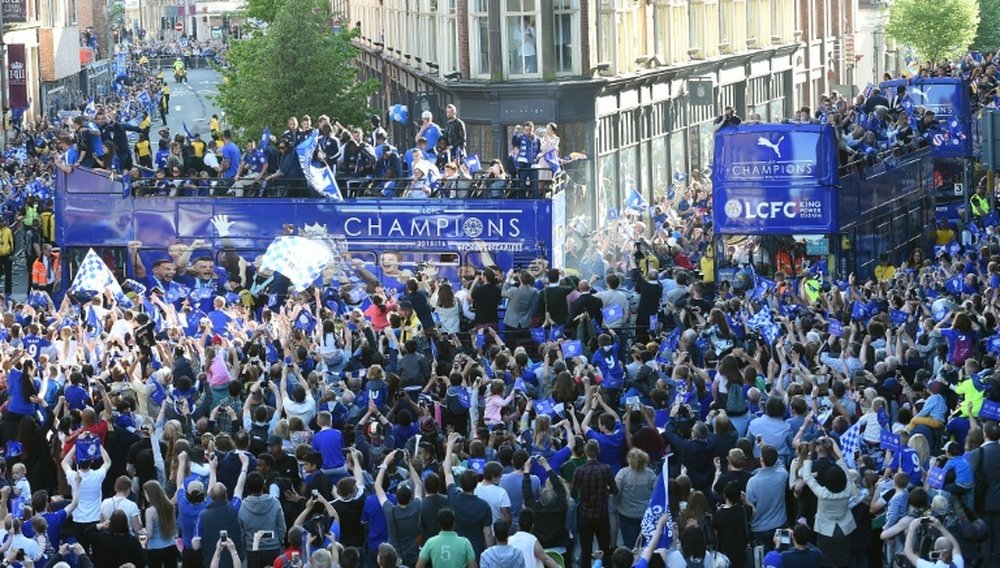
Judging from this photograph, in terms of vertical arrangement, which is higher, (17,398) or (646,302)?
(646,302)

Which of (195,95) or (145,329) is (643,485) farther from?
(195,95)

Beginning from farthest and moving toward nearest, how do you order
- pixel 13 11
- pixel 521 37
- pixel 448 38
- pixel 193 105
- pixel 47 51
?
pixel 193 105 < pixel 47 51 < pixel 13 11 < pixel 448 38 < pixel 521 37

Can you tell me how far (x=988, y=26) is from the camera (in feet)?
312

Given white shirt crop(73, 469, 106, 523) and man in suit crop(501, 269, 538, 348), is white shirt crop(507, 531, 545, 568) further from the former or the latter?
man in suit crop(501, 269, 538, 348)

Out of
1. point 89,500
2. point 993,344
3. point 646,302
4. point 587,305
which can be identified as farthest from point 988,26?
point 89,500

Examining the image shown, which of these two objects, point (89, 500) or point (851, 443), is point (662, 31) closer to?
point (851, 443)

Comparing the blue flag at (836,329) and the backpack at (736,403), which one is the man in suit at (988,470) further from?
the blue flag at (836,329)

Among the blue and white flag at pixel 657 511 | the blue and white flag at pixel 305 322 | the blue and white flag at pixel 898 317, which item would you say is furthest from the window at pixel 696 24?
the blue and white flag at pixel 657 511

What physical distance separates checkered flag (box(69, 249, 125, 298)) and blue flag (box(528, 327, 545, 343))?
6.55 meters

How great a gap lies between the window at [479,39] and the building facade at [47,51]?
111 ft

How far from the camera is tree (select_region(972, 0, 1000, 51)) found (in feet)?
310

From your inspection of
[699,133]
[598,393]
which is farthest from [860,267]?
[699,133]

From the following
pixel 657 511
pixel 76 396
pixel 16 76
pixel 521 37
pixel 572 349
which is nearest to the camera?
→ pixel 657 511

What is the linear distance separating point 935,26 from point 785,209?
54.1 m
